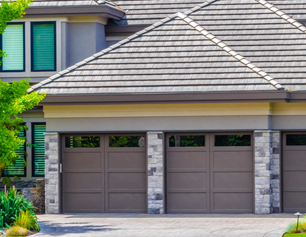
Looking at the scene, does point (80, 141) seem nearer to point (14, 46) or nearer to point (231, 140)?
point (231, 140)

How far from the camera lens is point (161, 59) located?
687 inches

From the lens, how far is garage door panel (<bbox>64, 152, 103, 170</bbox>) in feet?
56.2

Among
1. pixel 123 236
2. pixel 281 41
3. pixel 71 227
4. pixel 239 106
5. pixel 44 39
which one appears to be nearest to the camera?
pixel 123 236

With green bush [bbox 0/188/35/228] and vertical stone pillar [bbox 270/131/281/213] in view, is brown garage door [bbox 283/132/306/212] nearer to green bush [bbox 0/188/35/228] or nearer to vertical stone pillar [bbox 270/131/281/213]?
vertical stone pillar [bbox 270/131/281/213]

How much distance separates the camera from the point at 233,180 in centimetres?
1672

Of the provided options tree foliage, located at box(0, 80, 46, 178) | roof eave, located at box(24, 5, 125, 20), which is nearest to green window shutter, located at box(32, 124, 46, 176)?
roof eave, located at box(24, 5, 125, 20)

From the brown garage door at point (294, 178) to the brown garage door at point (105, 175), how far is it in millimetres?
3937

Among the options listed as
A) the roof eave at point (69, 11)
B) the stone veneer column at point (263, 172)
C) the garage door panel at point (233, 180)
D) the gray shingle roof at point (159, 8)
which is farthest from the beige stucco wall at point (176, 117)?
the gray shingle roof at point (159, 8)

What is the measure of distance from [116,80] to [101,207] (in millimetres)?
3591

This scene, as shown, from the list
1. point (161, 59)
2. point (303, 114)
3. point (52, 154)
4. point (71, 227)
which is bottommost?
point (71, 227)

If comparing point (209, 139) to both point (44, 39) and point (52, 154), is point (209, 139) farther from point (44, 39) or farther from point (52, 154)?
point (44, 39)

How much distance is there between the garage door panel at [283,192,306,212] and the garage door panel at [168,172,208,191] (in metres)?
2.30

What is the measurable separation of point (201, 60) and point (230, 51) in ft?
2.91

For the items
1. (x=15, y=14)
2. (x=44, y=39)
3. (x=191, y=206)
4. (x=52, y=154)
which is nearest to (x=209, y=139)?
(x=191, y=206)
